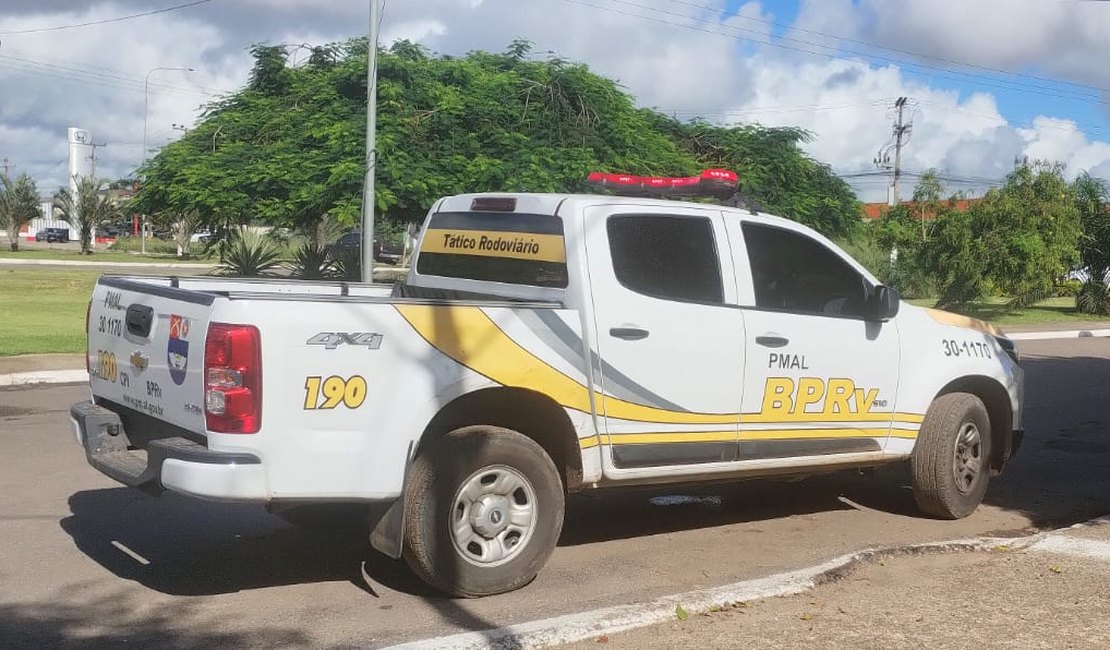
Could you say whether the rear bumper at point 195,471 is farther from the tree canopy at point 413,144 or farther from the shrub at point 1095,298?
the shrub at point 1095,298

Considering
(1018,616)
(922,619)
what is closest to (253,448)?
(922,619)

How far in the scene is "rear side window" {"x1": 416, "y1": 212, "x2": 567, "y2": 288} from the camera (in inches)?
235

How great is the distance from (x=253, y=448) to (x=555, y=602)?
1.62m

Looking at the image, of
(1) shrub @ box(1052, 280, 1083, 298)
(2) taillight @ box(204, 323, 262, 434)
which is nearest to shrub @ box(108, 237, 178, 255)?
(1) shrub @ box(1052, 280, 1083, 298)

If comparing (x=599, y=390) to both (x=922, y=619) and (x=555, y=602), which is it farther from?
(x=922, y=619)

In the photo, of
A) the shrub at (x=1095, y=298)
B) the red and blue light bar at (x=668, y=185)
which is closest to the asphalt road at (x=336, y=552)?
the red and blue light bar at (x=668, y=185)

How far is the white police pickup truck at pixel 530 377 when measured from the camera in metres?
4.82

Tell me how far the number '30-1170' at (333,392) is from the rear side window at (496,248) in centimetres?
136

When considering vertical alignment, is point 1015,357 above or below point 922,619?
above

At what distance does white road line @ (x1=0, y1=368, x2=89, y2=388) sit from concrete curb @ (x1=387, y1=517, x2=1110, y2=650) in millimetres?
9586

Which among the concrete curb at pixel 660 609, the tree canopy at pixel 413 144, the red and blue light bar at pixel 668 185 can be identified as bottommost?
the concrete curb at pixel 660 609

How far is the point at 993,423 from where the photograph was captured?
7.77 m

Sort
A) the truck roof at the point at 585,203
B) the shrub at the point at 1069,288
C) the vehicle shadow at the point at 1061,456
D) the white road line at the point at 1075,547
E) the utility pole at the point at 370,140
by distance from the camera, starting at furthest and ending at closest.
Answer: the shrub at the point at 1069,288 < the utility pole at the point at 370,140 < the vehicle shadow at the point at 1061,456 < the white road line at the point at 1075,547 < the truck roof at the point at 585,203

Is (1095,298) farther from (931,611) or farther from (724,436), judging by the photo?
(931,611)
